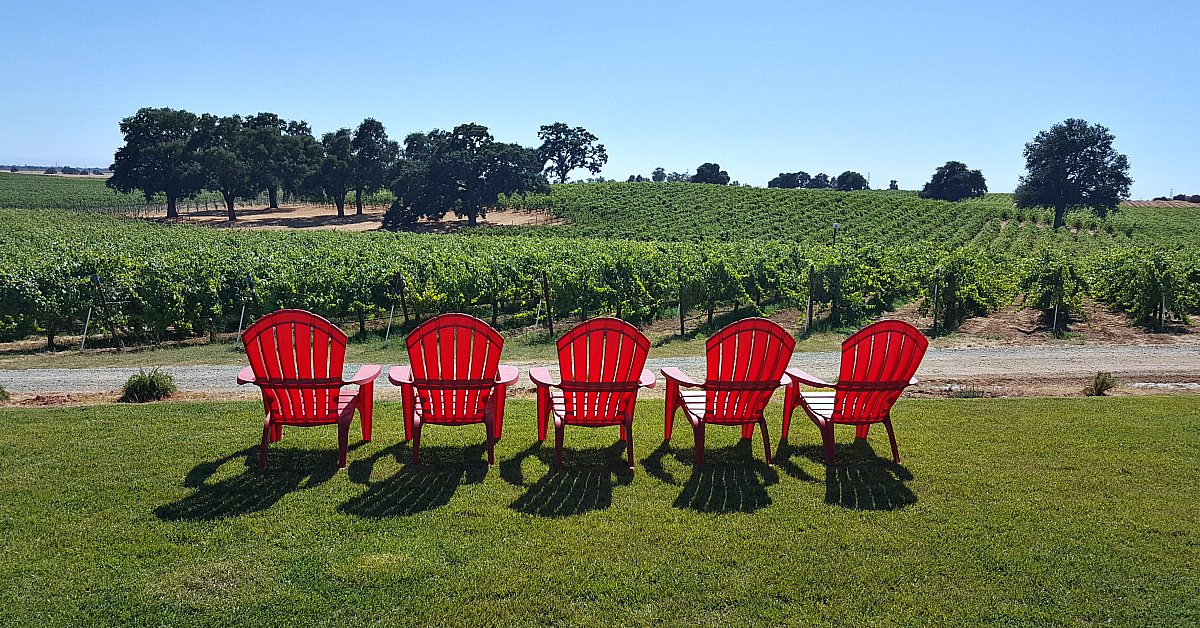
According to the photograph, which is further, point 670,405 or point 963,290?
point 963,290

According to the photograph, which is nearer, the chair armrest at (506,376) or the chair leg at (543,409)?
the chair armrest at (506,376)

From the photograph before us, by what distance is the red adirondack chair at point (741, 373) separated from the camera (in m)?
5.49

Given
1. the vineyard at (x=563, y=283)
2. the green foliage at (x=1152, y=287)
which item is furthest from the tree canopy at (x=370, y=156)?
the green foliage at (x=1152, y=287)

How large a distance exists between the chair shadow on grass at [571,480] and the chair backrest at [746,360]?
3.02ft

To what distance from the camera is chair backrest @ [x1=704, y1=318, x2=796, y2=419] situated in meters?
5.50

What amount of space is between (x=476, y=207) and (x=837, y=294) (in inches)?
1752

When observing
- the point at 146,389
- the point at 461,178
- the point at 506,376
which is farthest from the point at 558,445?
the point at 461,178

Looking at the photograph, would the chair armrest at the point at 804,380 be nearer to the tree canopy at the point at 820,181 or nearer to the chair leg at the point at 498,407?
the chair leg at the point at 498,407

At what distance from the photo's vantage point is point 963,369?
11094 millimetres

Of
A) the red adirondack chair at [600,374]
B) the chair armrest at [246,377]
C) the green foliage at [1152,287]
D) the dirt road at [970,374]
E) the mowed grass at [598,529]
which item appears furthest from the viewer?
the green foliage at [1152,287]

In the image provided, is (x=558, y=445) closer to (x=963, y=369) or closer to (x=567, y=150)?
(x=963, y=369)

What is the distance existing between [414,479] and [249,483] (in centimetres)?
109

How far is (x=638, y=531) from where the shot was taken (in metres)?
4.23

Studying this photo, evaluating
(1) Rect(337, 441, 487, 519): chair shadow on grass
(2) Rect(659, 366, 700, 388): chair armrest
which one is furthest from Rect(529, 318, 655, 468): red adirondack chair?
(1) Rect(337, 441, 487, 519): chair shadow on grass
